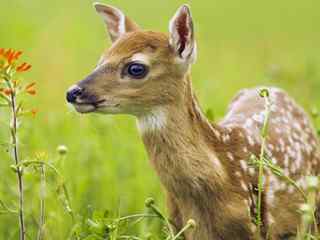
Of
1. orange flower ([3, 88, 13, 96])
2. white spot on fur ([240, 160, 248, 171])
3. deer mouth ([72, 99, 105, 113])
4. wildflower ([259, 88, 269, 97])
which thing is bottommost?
white spot on fur ([240, 160, 248, 171])

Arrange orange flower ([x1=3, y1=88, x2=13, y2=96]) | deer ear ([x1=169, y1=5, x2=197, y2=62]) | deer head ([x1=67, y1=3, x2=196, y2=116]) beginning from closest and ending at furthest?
orange flower ([x1=3, y1=88, x2=13, y2=96]) → deer head ([x1=67, y1=3, x2=196, y2=116]) → deer ear ([x1=169, y1=5, x2=197, y2=62])

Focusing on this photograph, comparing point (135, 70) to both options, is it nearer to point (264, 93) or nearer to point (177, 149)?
point (177, 149)

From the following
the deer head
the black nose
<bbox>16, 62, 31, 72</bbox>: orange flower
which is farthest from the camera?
the deer head

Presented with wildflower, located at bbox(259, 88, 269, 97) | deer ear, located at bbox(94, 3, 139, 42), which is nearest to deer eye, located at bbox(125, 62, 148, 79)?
deer ear, located at bbox(94, 3, 139, 42)

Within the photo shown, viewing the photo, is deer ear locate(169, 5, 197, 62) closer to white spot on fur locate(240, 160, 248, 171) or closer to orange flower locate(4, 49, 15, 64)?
white spot on fur locate(240, 160, 248, 171)

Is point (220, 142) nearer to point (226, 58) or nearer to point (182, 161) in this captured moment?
point (182, 161)

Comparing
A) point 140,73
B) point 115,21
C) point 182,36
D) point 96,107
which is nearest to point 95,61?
point 115,21

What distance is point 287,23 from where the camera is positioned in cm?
1392

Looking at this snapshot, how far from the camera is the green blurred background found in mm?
6703

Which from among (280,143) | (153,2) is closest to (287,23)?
(153,2)

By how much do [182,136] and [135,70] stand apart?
0.40 m

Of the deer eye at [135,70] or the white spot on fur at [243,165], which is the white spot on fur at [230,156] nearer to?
the white spot on fur at [243,165]

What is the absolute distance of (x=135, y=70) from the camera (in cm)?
515

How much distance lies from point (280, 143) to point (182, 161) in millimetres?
766
